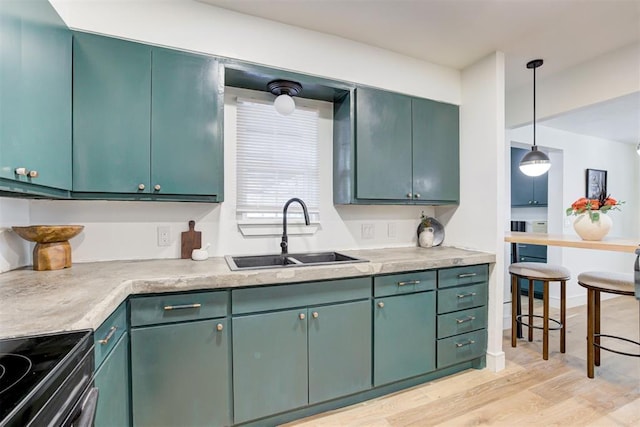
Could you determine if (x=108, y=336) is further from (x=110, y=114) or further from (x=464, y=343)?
(x=464, y=343)

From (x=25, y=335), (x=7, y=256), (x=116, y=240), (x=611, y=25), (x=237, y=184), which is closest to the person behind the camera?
(x=25, y=335)

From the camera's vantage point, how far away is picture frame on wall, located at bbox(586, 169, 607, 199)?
4348mm

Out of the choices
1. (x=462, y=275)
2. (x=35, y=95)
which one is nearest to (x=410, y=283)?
(x=462, y=275)

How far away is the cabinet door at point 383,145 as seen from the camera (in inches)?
90.7

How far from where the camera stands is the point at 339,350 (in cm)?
188

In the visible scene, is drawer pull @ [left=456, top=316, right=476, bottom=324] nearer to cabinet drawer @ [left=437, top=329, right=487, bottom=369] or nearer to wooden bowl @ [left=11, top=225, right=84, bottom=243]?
cabinet drawer @ [left=437, top=329, right=487, bottom=369]

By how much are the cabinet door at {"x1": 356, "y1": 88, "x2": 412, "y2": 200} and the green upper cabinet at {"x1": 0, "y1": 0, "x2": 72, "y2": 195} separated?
1726 millimetres

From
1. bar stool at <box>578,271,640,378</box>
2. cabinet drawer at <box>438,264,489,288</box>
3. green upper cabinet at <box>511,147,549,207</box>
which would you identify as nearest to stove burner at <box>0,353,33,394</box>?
cabinet drawer at <box>438,264,489,288</box>

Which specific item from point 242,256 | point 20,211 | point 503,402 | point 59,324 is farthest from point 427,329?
point 20,211

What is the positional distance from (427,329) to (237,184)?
170 cm

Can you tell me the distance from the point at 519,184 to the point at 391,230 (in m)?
3.36

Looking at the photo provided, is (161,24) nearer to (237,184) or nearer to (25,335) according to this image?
(237,184)

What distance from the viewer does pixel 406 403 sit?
6.66ft

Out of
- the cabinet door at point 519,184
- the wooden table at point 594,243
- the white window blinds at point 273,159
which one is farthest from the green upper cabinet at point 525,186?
the white window blinds at point 273,159
